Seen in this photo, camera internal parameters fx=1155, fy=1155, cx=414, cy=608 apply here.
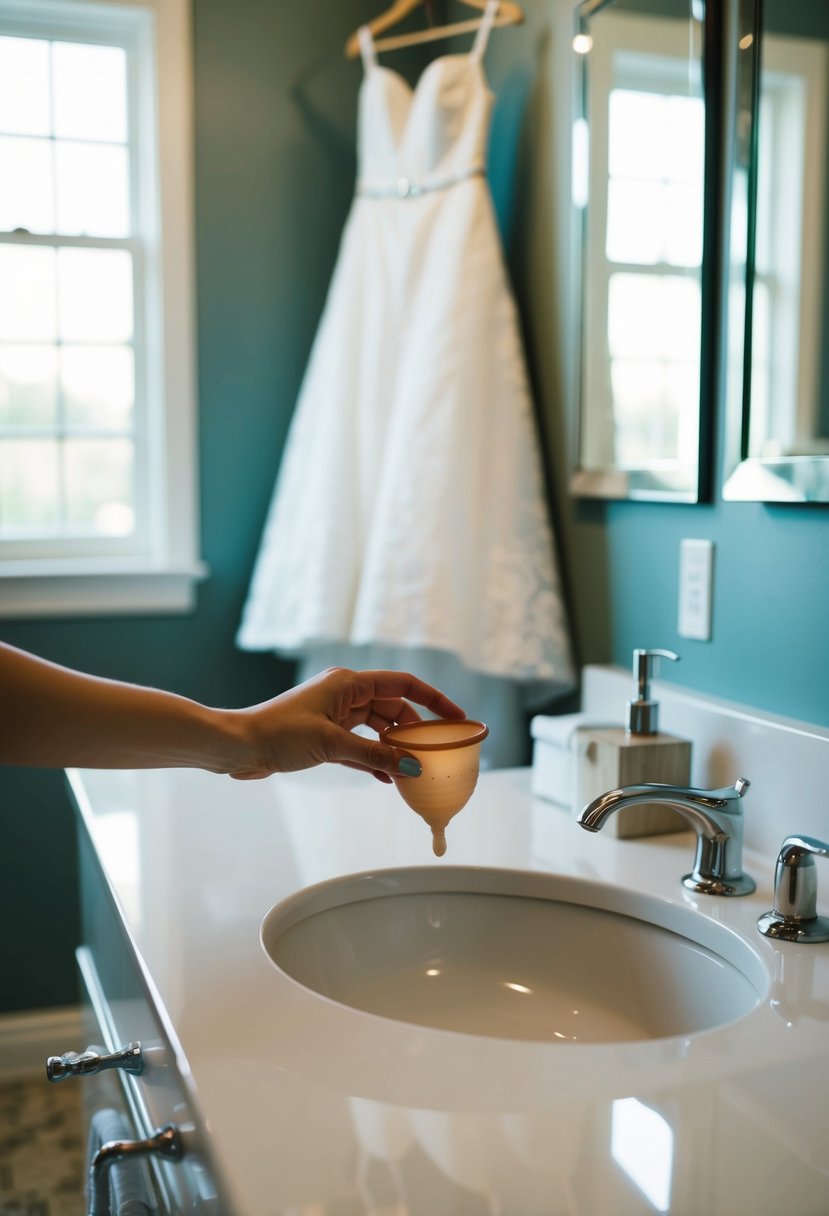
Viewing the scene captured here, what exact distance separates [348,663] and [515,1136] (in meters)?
1.31

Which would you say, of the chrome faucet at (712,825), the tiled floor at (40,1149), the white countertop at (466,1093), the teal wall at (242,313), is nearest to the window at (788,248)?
the chrome faucet at (712,825)

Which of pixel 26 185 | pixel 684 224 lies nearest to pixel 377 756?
pixel 684 224

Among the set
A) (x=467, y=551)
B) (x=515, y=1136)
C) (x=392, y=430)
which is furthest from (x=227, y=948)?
(x=392, y=430)

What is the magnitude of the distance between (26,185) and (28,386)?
0.38 meters

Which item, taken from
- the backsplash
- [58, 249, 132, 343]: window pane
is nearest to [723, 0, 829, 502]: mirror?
the backsplash

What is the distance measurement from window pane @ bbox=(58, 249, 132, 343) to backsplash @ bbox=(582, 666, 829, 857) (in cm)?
138

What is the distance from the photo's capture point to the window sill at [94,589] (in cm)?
216

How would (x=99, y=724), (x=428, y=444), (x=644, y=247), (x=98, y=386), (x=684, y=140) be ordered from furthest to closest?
1. (x=98, y=386)
2. (x=428, y=444)
3. (x=644, y=247)
4. (x=684, y=140)
5. (x=99, y=724)

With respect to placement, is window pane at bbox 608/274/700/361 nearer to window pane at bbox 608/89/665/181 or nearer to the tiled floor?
window pane at bbox 608/89/665/181

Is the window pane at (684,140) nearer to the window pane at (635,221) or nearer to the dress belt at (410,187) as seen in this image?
the window pane at (635,221)

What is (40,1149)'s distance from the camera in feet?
6.81

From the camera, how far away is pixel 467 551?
5.86 feet

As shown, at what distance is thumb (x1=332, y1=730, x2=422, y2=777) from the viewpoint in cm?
106

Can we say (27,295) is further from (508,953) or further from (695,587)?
(508,953)
